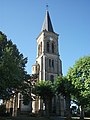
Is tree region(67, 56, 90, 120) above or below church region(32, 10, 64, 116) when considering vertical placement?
below

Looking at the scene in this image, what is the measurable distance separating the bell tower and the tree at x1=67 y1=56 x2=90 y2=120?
16985 mm

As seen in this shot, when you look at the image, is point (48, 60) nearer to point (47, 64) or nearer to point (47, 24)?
point (47, 64)

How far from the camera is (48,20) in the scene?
63.6 m

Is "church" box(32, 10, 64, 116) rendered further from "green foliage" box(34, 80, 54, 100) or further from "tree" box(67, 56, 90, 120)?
"tree" box(67, 56, 90, 120)

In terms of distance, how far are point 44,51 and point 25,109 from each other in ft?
51.3

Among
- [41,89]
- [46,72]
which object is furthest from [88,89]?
[46,72]

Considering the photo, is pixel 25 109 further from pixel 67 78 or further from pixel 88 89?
pixel 88 89

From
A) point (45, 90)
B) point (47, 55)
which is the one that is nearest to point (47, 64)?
point (47, 55)

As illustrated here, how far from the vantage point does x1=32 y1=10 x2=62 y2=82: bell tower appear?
5471 cm

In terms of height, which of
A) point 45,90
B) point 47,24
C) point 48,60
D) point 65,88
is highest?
point 47,24

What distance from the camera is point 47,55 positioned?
5681 cm

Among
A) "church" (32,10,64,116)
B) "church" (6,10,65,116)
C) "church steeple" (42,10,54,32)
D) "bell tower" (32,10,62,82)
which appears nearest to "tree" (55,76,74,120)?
"church" (6,10,65,116)

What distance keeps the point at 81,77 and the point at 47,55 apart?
900 inches

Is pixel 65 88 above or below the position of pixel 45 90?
above
